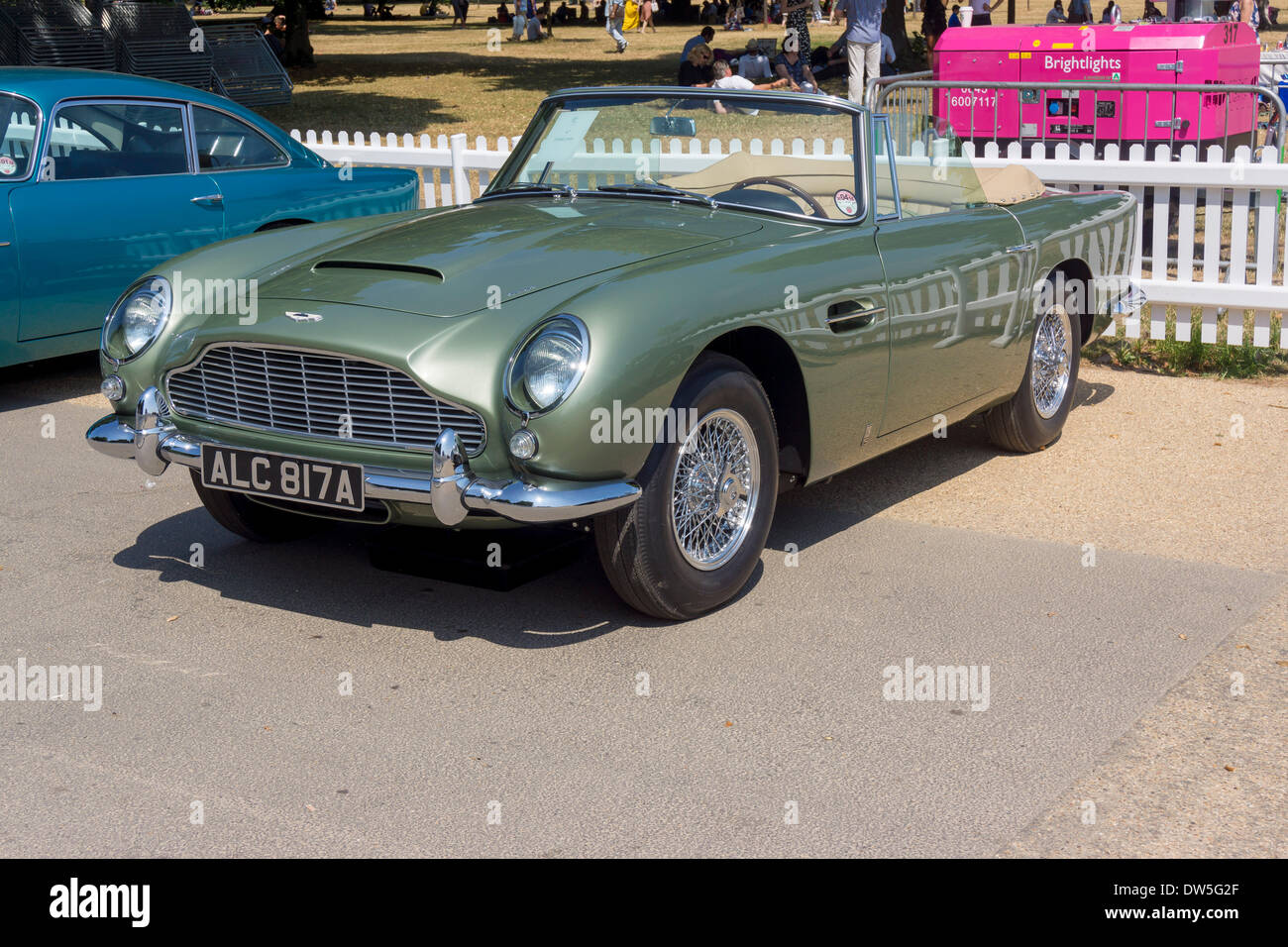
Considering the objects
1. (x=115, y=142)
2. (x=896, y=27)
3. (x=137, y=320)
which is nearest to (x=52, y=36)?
(x=896, y=27)

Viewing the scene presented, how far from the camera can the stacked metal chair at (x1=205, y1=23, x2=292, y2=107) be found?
896 inches

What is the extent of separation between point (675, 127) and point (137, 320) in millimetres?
2057

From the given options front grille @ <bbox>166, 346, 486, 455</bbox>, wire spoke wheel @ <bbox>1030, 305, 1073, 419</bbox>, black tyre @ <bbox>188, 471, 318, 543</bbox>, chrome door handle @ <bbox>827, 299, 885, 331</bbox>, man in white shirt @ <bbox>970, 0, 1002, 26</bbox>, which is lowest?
black tyre @ <bbox>188, 471, 318, 543</bbox>

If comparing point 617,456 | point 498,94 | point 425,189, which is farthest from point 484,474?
point 498,94

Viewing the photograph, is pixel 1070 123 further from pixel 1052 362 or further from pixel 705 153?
pixel 705 153

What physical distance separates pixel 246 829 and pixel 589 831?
779 millimetres

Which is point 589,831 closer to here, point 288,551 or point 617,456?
point 617,456

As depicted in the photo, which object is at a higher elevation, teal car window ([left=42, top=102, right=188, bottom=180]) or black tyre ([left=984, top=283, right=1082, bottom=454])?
teal car window ([left=42, top=102, right=188, bottom=180])

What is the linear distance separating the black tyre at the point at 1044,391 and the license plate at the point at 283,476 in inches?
125

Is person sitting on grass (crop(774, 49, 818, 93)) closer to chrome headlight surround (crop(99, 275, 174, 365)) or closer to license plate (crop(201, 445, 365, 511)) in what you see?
chrome headlight surround (crop(99, 275, 174, 365))

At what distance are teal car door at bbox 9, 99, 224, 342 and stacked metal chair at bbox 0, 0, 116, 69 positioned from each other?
14116mm

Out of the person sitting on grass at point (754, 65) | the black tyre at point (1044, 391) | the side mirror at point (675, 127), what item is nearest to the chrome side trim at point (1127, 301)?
the black tyre at point (1044, 391)

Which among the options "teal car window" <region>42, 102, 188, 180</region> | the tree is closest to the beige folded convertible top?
"teal car window" <region>42, 102, 188, 180</region>

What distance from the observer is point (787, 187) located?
5223 mm
